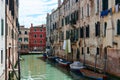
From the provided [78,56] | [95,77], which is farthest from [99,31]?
[78,56]

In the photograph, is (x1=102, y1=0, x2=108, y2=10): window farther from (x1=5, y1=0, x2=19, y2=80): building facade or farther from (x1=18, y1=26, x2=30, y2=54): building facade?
(x1=18, y1=26, x2=30, y2=54): building facade

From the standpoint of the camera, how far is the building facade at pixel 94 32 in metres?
22.2

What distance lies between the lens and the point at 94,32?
27.5 m

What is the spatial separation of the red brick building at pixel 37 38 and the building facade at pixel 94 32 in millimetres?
36889

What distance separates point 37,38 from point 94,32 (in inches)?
2144

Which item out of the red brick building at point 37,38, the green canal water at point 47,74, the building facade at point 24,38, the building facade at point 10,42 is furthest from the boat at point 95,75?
the red brick building at point 37,38

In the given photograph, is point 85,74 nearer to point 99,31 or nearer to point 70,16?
point 99,31

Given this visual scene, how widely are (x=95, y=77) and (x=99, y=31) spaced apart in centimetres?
650

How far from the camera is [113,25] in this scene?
22438 millimetres

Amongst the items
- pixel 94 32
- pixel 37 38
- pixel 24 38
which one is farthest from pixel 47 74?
pixel 37 38

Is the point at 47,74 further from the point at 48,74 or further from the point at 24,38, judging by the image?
the point at 24,38

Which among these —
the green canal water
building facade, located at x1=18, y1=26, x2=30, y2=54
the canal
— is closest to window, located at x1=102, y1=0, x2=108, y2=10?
the canal

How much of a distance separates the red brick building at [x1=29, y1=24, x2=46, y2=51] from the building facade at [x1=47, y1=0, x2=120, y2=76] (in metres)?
36.9

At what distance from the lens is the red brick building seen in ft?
264
